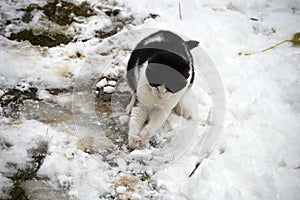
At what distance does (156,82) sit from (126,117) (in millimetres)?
561

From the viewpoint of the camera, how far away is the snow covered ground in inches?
113

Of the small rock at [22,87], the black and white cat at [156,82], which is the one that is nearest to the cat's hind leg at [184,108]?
the black and white cat at [156,82]

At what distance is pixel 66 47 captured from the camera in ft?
14.0

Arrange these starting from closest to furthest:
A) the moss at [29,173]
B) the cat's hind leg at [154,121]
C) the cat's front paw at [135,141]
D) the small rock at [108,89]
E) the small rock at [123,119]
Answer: the moss at [29,173]
the cat's front paw at [135,141]
the cat's hind leg at [154,121]
the small rock at [123,119]
the small rock at [108,89]

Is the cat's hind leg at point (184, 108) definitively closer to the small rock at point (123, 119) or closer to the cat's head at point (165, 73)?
the cat's head at point (165, 73)

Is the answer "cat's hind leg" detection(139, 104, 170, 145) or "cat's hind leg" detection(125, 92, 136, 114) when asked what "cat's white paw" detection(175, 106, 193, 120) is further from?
"cat's hind leg" detection(125, 92, 136, 114)

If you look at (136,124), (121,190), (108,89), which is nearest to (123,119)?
(136,124)

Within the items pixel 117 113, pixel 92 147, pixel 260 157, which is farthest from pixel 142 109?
pixel 260 157

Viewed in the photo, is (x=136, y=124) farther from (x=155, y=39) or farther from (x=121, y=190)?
(x=155, y=39)

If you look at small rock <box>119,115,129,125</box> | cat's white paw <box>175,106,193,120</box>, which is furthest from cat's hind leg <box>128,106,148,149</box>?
cat's white paw <box>175,106,193,120</box>

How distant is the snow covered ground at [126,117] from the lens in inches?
113

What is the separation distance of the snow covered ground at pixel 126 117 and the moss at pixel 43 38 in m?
0.12

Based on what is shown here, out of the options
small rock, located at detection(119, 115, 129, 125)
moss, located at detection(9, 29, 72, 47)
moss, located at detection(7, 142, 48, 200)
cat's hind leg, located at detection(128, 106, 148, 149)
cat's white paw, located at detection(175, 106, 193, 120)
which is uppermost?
moss, located at detection(9, 29, 72, 47)

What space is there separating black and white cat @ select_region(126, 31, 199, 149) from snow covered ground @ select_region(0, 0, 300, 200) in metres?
0.16
